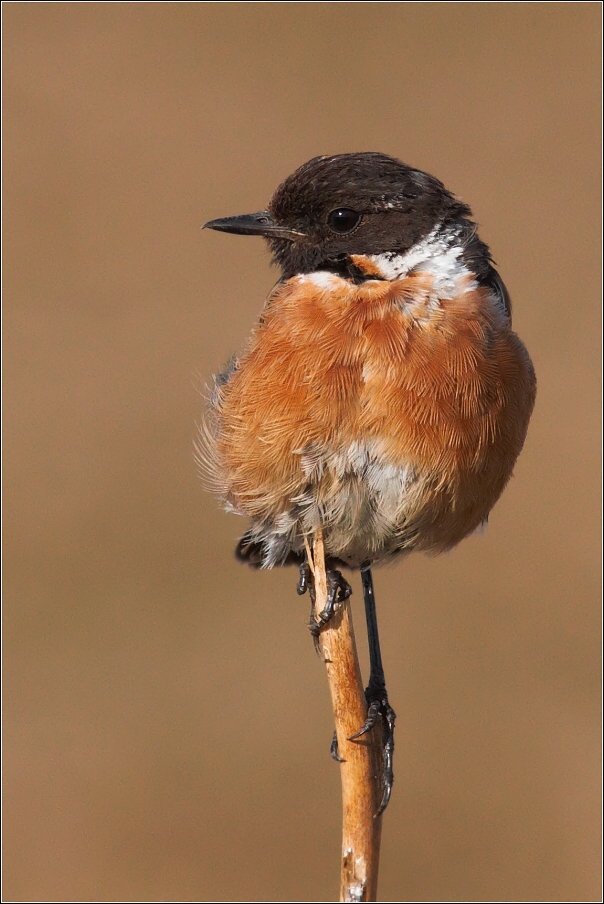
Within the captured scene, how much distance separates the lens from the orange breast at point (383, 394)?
4.47 metres

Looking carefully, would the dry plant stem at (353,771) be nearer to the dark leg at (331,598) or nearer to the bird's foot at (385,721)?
the dark leg at (331,598)

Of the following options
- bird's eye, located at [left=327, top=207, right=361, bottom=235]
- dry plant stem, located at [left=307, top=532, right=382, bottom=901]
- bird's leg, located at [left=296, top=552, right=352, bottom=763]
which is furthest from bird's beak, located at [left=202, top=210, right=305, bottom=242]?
dry plant stem, located at [left=307, top=532, right=382, bottom=901]

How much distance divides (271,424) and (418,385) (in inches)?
25.0

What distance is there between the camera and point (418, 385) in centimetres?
450

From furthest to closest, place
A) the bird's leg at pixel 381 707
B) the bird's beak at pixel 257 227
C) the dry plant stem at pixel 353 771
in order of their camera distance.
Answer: the bird's leg at pixel 381 707, the bird's beak at pixel 257 227, the dry plant stem at pixel 353 771

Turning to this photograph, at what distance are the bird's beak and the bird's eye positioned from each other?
157mm

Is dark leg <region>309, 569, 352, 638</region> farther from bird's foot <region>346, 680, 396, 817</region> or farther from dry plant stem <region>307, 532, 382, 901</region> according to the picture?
bird's foot <region>346, 680, 396, 817</region>

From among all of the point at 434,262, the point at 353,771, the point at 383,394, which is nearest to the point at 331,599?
the point at 353,771

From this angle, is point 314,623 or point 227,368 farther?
point 227,368

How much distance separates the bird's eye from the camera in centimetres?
476

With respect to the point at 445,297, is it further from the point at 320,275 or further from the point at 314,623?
the point at 314,623

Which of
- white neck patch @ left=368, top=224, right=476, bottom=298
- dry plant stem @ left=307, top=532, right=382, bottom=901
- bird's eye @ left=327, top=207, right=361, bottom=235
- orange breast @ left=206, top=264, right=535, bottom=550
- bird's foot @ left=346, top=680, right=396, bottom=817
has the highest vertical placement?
bird's eye @ left=327, top=207, right=361, bottom=235

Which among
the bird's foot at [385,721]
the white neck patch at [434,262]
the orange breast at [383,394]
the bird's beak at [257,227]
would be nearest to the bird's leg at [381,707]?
the bird's foot at [385,721]

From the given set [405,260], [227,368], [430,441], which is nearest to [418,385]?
[430,441]
